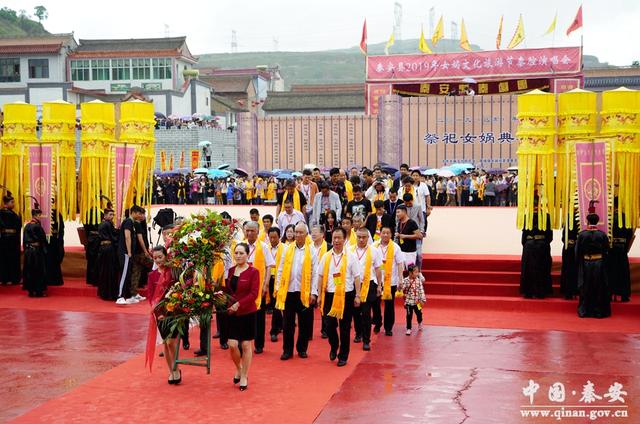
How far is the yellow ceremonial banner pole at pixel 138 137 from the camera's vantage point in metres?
12.1

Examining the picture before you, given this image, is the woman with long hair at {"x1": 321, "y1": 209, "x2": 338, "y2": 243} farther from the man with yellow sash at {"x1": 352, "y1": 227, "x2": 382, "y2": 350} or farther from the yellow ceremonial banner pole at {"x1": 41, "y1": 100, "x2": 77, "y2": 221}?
the yellow ceremonial banner pole at {"x1": 41, "y1": 100, "x2": 77, "y2": 221}

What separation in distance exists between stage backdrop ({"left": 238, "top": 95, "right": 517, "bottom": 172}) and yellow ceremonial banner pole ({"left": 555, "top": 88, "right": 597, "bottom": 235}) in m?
17.4

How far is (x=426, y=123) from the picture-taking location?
28281 millimetres

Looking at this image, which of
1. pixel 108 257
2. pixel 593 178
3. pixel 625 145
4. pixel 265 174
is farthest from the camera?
pixel 265 174

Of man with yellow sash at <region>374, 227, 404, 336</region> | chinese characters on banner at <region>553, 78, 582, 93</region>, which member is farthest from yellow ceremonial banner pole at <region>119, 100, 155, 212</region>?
chinese characters on banner at <region>553, 78, 582, 93</region>

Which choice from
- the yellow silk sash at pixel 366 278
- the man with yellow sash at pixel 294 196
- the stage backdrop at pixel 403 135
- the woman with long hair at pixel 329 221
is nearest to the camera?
the yellow silk sash at pixel 366 278

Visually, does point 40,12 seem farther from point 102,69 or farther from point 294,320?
point 294,320

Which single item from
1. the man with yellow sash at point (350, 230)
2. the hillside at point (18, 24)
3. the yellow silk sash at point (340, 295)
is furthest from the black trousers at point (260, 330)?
the hillside at point (18, 24)

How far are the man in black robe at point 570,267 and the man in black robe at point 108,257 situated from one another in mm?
6507

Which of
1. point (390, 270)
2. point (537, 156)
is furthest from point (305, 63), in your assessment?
point (390, 270)

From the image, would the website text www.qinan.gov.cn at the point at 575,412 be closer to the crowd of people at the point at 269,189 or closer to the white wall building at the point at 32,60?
the crowd of people at the point at 269,189

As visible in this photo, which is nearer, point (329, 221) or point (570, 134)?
point (570, 134)

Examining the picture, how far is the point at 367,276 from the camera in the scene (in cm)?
835

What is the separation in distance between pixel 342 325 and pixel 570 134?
16.0 feet
